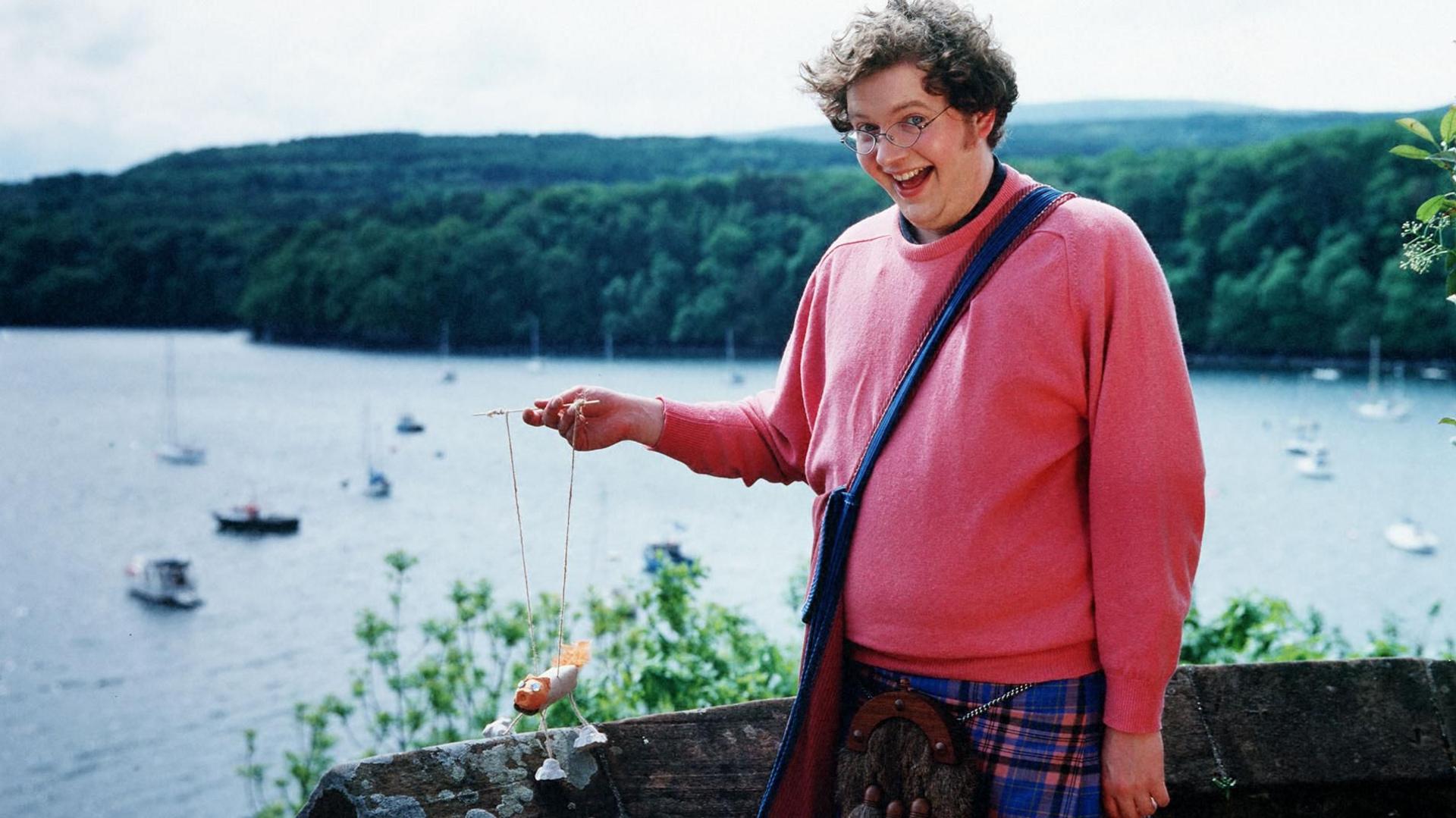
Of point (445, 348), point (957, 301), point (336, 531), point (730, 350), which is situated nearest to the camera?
point (957, 301)

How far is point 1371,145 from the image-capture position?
48.9 metres

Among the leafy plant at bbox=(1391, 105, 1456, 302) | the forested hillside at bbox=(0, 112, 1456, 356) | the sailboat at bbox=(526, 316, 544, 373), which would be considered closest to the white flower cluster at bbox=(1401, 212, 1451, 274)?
the leafy plant at bbox=(1391, 105, 1456, 302)

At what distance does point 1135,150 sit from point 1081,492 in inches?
2427

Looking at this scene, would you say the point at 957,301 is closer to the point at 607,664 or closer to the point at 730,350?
the point at 607,664

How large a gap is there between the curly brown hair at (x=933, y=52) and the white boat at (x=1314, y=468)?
130 feet

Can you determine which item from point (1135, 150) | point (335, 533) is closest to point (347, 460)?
point (335, 533)

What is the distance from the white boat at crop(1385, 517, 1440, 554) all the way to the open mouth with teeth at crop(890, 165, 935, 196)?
30.5 meters

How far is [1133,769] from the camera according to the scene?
171 centimetres

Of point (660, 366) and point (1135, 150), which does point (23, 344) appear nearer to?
point (660, 366)

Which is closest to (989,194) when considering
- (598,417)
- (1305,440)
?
(598,417)

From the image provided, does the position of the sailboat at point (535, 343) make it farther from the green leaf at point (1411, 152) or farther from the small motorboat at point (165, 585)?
the green leaf at point (1411, 152)

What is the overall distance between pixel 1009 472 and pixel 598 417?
0.70m

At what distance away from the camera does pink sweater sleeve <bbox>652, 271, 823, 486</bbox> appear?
2.16 metres

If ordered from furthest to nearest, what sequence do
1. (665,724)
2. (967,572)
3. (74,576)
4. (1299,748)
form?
(74,576) < (1299,748) < (665,724) < (967,572)
